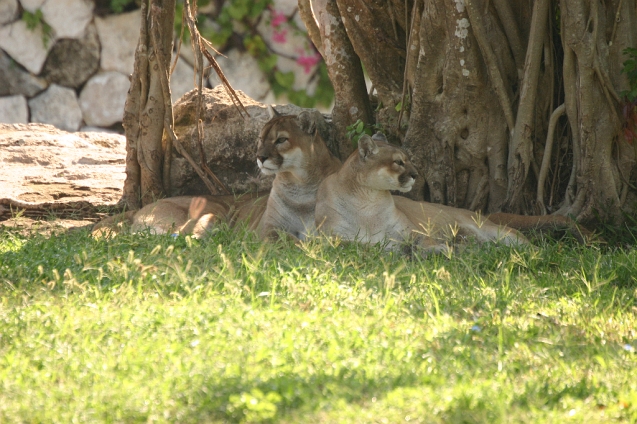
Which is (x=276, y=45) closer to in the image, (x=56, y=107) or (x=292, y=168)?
(x=56, y=107)

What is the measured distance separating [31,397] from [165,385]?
1.60 ft

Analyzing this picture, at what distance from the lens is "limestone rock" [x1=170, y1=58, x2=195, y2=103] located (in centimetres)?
1366

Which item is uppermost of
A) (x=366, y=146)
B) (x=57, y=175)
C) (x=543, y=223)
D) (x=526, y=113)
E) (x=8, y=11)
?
(x=526, y=113)

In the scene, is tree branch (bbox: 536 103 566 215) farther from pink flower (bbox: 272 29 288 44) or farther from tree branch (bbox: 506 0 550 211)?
pink flower (bbox: 272 29 288 44)

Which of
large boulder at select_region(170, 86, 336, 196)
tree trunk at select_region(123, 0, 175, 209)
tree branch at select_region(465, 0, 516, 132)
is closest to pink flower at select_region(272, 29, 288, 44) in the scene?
large boulder at select_region(170, 86, 336, 196)

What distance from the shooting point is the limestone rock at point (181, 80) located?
1366 centimetres

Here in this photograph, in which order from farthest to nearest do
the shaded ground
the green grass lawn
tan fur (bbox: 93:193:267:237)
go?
the shaded ground → tan fur (bbox: 93:193:267:237) → the green grass lawn

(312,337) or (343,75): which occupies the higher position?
(343,75)

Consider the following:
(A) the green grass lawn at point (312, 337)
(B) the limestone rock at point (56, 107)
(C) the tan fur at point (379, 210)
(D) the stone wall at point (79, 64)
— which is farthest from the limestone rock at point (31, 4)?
(A) the green grass lawn at point (312, 337)

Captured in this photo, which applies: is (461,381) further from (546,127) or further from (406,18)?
(406,18)

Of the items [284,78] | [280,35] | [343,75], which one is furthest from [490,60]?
[280,35]

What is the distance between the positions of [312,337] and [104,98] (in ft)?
35.8

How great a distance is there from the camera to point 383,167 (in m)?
6.13

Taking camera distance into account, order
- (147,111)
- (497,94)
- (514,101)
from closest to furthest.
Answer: (497,94) < (514,101) < (147,111)
